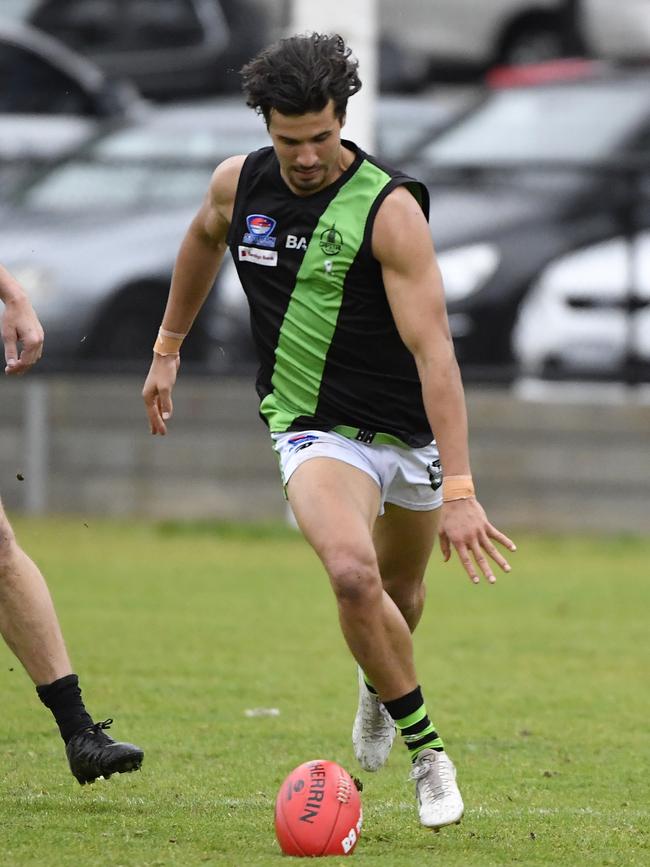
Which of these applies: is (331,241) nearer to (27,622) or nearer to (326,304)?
(326,304)

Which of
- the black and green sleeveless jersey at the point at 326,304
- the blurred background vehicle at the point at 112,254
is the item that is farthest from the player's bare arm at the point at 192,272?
the blurred background vehicle at the point at 112,254

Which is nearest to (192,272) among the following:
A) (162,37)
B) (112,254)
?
(112,254)

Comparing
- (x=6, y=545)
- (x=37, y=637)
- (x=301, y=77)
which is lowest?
(x=37, y=637)

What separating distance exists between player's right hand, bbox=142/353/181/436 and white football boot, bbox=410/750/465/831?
1.61 metres

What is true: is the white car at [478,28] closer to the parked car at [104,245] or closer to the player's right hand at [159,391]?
the parked car at [104,245]

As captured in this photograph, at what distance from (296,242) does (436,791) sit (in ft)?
5.75

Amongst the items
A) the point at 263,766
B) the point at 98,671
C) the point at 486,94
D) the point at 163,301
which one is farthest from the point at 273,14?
the point at 263,766

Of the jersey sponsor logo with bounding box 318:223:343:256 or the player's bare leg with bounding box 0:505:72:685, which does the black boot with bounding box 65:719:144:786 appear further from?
the jersey sponsor logo with bounding box 318:223:343:256

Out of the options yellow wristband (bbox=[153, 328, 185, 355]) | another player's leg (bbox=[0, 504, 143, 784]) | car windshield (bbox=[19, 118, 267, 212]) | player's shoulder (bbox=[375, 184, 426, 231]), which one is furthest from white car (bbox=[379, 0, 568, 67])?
another player's leg (bbox=[0, 504, 143, 784])

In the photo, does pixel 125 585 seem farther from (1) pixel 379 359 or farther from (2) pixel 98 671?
(1) pixel 379 359

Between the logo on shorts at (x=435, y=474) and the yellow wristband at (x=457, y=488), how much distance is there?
0.63m

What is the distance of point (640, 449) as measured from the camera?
13859 millimetres

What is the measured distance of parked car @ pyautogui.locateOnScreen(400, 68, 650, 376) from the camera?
545 inches

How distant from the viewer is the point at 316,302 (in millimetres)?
5930
